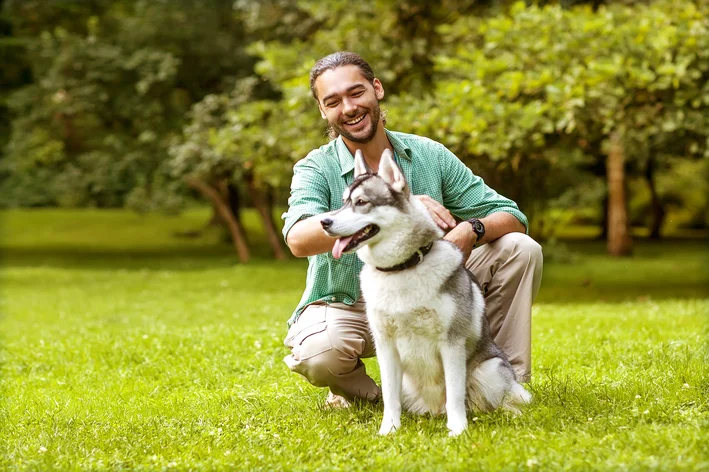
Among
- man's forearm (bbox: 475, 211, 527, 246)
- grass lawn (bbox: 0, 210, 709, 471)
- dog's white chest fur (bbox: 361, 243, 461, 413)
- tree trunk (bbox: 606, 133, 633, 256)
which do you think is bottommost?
tree trunk (bbox: 606, 133, 633, 256)

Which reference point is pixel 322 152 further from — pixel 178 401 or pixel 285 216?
pixel 178 401

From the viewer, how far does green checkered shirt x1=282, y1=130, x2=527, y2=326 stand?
4.58 metres

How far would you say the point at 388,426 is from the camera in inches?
→ 161

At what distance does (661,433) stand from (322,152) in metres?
2.39

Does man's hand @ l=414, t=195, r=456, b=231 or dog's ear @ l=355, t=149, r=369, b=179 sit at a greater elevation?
dog's ear @ l=355, t=149, r=369, b=179

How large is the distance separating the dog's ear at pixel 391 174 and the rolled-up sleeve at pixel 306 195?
65 centimetres

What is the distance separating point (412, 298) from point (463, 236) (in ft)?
1.94

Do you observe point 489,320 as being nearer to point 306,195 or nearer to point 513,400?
point 513,400

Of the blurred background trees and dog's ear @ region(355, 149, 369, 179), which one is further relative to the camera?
the blurred background trees

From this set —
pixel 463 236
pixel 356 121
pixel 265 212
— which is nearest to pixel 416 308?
pixel 463 236

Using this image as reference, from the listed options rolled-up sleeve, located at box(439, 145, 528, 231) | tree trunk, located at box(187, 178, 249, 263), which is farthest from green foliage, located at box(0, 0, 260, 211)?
rolled-up sleeve, located at box(439, 145, 528, 231)

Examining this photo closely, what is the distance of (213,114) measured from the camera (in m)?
18.2

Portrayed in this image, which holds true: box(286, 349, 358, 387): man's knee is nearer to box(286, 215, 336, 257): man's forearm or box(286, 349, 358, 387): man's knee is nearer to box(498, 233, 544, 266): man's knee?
box(286, 215, 336, 257): man's forearm

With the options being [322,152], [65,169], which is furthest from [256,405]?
[65,169]
